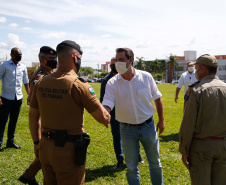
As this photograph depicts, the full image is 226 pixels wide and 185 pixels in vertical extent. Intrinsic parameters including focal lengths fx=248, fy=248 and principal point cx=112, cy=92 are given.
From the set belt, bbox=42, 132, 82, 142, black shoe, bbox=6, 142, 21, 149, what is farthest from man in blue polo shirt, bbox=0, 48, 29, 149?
belt, bbox=42, 132, 82, 142

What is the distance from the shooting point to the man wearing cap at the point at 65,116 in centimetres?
249

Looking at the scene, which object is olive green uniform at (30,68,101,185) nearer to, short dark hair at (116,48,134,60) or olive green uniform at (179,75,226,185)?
olive green uniform at (179,75,226,185)

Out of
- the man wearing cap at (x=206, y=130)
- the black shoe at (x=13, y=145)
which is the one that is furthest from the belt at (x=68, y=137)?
the black shoe at (x=13, y=145)

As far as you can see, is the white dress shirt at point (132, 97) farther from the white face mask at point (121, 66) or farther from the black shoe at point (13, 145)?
the black shoe at point (13, 145)

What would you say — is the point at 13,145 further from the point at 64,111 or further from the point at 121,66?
the point at 64,111

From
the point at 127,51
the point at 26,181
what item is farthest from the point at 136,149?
the point at 26,181

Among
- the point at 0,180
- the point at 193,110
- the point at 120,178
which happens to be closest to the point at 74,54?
the point at 193,110

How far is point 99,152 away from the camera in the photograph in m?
6.23

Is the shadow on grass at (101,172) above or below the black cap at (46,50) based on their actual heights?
below

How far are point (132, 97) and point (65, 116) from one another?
1.41 metres

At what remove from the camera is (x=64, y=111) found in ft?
8.16

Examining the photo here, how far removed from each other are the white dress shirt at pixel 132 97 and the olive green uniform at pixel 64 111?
3.67 ft

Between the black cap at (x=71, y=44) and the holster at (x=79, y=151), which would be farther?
the black cap at (x=71, y=44)

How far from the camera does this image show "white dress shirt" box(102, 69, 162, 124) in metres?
3.66
